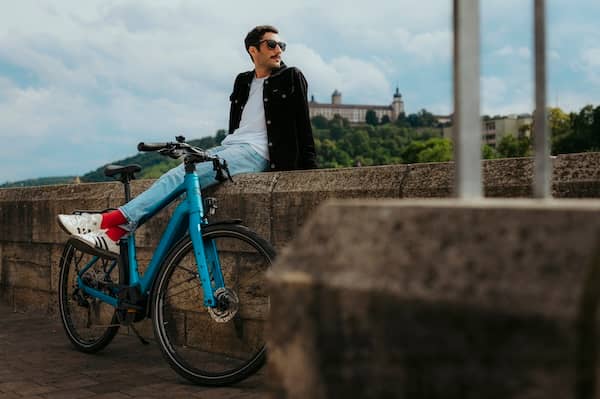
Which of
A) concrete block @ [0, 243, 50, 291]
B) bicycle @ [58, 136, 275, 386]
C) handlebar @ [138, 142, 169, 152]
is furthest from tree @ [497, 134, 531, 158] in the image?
handlebar @ [138, 142, 169, 152]

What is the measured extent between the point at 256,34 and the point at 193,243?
5.30 ft

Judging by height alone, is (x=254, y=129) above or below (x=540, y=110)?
above

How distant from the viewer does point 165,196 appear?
465cm

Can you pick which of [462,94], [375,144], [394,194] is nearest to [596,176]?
[394,194]

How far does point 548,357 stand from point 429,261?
251 mm

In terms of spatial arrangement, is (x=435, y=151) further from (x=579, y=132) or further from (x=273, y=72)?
(x=273, y=72)

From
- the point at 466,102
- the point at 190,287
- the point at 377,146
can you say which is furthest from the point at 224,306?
the point at 377,146

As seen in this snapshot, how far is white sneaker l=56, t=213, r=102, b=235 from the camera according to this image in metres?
4.73

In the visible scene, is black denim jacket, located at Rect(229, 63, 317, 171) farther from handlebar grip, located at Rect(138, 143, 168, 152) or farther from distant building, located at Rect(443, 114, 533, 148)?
distant building, located at Rect(443, 114, 533, 148)

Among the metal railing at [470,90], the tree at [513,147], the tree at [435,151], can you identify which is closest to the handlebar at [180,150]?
the metal railing at [470,90]

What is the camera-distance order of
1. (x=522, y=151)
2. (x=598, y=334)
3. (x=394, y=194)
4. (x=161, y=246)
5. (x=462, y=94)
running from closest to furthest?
(x=598, y=334)
(x=462, y=94)
(x=394, y=194)
(x=161, y=246)
(x=522, y=151)

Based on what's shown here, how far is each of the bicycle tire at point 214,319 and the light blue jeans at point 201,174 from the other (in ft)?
1.22

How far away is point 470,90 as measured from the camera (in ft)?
5.28

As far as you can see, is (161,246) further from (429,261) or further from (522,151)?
(522,151)
